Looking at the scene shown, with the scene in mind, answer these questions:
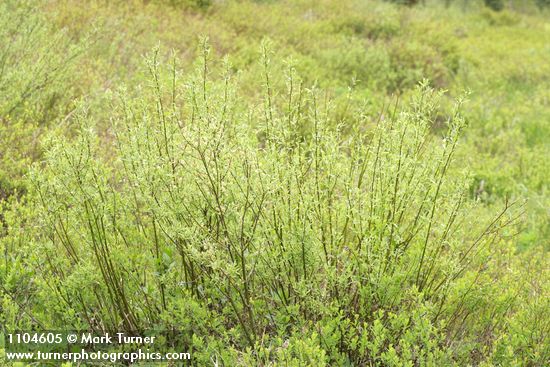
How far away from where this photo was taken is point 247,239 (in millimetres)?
2779

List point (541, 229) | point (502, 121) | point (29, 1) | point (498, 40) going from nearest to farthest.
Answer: point (541, 229) < point (29, 1) < point (502, 121) < point (498, 40)

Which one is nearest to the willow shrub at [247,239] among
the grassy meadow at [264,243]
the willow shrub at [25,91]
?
the grassy meadow at [264,243]

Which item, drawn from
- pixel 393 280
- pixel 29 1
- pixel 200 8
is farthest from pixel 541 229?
pixel 200 8

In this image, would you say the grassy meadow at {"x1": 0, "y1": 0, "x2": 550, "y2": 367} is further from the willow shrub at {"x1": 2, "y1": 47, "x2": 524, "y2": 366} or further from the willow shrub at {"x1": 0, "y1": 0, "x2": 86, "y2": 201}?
the willow shrub at {"x1": 0, "y1": 0, "x2": 86, "y2": 201}

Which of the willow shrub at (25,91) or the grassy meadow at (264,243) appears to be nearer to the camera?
the grassy meadow at (264,243)

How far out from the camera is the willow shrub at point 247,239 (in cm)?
254

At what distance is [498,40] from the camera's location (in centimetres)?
1569

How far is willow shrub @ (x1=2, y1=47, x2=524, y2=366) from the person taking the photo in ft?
8.32

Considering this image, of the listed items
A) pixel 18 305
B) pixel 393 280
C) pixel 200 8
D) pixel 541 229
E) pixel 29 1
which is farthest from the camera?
pixel 200 8

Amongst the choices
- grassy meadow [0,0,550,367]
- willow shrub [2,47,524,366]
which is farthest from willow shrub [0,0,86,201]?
willow shrub [2,47,524,366]

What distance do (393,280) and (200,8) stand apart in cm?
907

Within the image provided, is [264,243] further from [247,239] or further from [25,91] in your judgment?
[25,91]

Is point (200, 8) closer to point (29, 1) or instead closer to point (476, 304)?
point (29, 1)

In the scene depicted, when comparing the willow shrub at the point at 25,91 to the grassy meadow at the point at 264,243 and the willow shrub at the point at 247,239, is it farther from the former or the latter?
the willow shrub at the point at 247,239
